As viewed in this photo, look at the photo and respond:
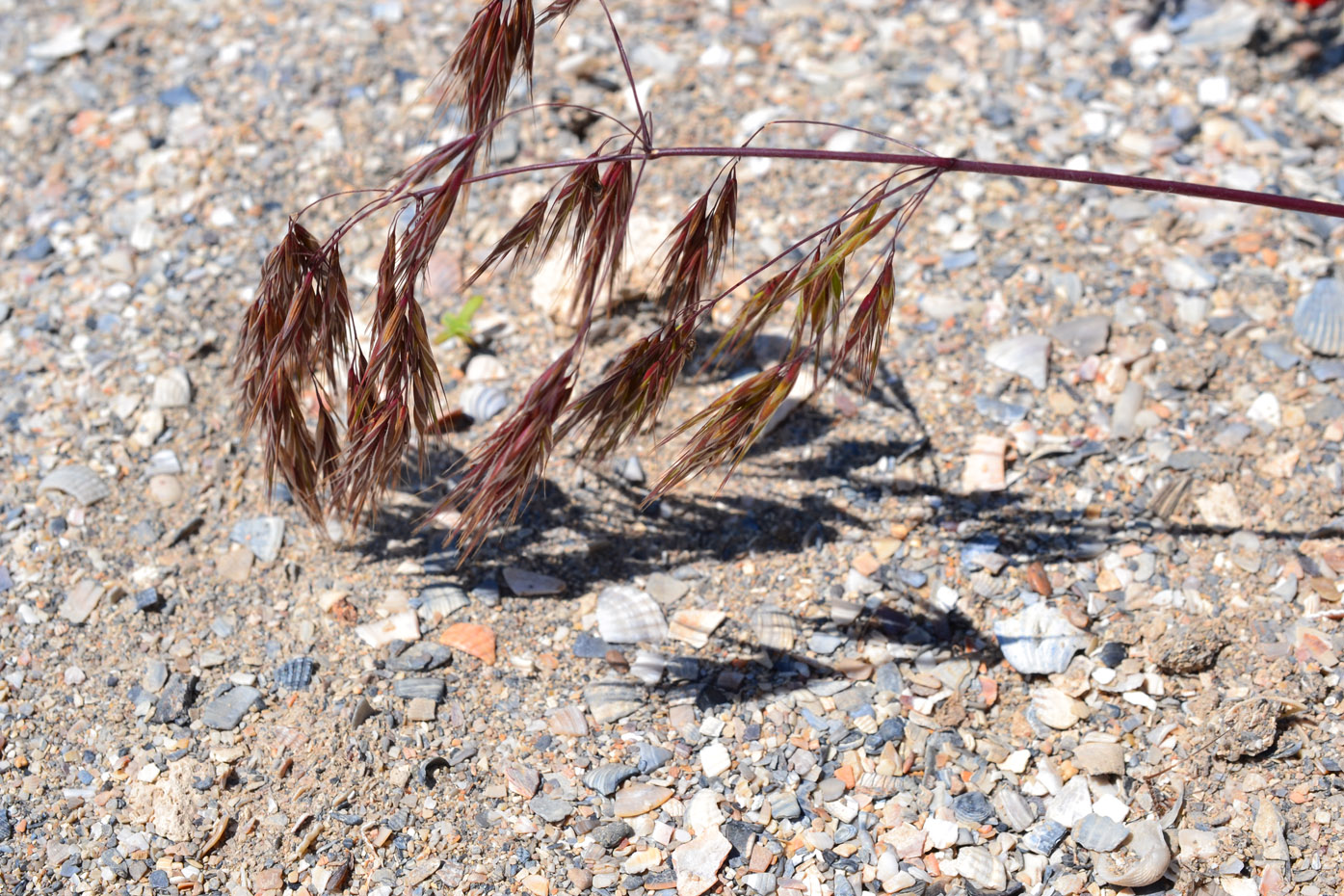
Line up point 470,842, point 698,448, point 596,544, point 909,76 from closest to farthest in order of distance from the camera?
point 698,448 → point 470,842 → point 596,544 → point 909,76

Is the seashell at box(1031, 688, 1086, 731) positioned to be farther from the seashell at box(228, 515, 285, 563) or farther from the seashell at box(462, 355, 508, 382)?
the seashell at box(228, 515, 285, 563)

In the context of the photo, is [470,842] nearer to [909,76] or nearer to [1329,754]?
[1329,754]

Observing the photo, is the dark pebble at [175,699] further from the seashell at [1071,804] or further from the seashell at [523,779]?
the seashell at [1071,804]

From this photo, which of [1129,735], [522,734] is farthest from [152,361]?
[1129,735]

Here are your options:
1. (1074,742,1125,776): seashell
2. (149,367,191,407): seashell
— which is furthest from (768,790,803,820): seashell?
(149,367,191,407): seashell

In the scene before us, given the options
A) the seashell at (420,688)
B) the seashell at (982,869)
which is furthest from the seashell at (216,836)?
the seashell at (982,869)

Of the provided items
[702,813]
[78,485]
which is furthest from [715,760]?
[78,485]

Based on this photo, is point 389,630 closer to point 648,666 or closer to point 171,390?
point 648,666
